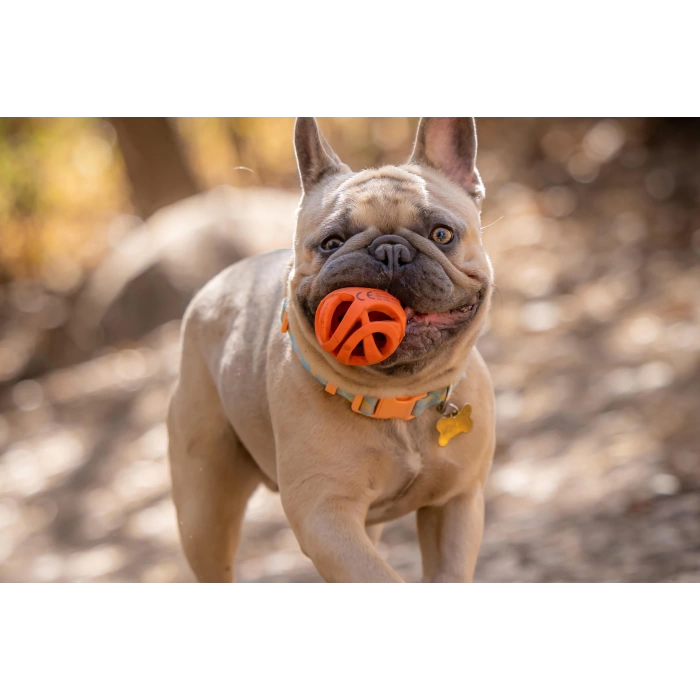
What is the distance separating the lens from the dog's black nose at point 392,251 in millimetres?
1905

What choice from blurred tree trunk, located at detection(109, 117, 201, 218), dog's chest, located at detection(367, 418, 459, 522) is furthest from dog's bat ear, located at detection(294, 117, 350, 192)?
blurred tree trunk, located at detection(109, 117, 201, 218)

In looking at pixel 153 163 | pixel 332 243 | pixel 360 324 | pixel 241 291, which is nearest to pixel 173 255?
pixel 153 163

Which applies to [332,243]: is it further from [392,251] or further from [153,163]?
[153,163]

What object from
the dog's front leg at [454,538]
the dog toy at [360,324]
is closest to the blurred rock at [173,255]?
the dog's front leg at [454,538]

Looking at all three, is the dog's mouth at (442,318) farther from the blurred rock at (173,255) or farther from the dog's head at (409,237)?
the blurred rock at (173,255)

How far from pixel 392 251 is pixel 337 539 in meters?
0.59

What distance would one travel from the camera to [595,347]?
17.1ft

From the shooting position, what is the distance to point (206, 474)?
259 centimetres

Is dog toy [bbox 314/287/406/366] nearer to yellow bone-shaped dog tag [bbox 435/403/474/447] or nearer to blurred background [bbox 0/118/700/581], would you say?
yellow bone-shaped dog tag [bbox 435/403/474/447]
